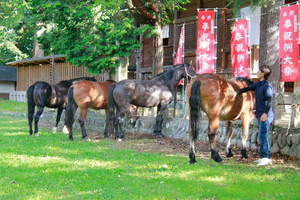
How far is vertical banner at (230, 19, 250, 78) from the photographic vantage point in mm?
11422

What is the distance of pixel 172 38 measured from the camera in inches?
758

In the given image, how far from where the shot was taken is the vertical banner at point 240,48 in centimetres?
1142

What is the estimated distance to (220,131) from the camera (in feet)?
34.6

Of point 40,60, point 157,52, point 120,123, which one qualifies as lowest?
point 120,123

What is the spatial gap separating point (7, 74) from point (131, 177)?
39.7 m

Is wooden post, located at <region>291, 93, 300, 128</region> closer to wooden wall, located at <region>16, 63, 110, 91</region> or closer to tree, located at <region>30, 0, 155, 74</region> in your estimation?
tree, located at <region>30, 0, 155, 74</region>

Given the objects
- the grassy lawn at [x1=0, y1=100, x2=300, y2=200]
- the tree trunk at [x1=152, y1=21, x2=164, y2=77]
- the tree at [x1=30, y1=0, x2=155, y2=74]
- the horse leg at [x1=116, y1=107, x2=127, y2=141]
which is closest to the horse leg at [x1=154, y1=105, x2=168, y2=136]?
the horse leg at [x1=116, y1=107, x2=127, y2=141]

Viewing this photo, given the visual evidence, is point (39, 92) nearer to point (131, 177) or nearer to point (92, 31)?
point (92, 31)

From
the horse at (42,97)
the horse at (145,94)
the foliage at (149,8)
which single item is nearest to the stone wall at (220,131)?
the horse at (145,94)

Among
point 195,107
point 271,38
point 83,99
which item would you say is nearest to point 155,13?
point 83,99

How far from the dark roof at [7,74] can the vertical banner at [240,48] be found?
34644mm

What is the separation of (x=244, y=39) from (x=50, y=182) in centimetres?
821

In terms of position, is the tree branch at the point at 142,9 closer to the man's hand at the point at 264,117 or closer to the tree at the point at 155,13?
the tree at the point at 155,13

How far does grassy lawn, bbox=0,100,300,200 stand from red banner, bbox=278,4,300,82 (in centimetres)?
370
